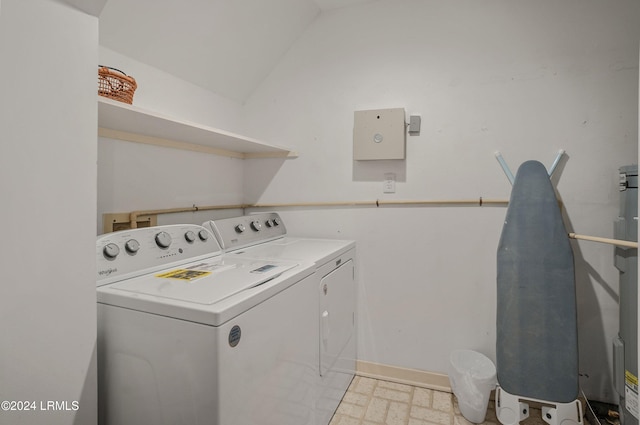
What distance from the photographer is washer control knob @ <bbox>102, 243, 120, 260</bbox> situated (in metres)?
1.18

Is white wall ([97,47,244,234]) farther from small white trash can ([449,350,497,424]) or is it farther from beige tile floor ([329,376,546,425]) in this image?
small white trash can ([449,350,497,424])

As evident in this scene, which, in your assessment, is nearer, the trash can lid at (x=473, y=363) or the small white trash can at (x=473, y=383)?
the small white trash can at (x=473, y=383)

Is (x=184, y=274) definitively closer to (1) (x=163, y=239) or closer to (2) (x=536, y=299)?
(1) (x=163, y=239)

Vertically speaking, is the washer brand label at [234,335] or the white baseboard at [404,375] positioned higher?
the washer brand label at [234,335]

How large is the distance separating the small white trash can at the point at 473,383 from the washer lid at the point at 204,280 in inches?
46.4

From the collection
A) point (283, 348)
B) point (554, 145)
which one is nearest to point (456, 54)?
point (554, 145)

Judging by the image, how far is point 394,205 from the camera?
214cm

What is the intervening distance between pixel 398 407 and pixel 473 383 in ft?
1.45

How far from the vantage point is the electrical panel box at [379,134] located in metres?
2.03

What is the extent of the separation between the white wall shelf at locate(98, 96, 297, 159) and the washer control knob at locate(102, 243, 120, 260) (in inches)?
20.1

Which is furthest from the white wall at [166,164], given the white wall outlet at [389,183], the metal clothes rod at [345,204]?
the white wall outlet at [389,183]

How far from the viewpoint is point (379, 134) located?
6.79 ft

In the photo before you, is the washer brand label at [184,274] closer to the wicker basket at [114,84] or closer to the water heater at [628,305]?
the wicker basket at [114,84]

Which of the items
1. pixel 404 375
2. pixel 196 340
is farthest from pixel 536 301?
pixel 196 340
